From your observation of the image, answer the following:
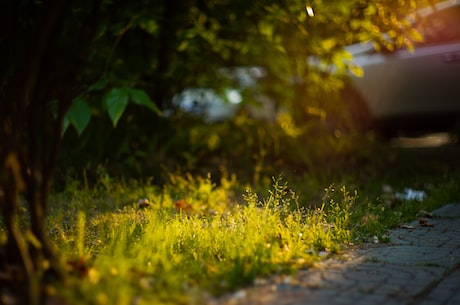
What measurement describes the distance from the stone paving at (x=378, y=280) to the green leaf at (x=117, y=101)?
158 cm

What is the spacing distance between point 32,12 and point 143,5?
1.81 meters

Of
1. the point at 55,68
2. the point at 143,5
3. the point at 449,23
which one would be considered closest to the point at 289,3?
the point at 143,5

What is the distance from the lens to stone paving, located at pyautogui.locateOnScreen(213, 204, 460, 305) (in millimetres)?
2746

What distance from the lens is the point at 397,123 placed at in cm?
973

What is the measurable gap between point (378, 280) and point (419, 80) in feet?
21.4

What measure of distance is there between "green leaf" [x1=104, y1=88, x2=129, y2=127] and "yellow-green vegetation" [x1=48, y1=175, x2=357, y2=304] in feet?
2.27

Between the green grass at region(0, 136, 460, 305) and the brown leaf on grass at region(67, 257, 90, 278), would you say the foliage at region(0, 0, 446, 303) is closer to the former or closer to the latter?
the brown leaf on grass at region(67, 257, 90, 278)

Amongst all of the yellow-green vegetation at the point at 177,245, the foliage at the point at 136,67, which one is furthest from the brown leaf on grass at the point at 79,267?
the foliage at the point at 136,67

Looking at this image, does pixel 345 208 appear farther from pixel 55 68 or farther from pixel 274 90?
pixel 274 90

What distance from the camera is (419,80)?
29.6 ft

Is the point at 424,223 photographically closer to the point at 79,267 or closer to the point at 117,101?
the point at 117,101

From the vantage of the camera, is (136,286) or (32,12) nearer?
(136,286)

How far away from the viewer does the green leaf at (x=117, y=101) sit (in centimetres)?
390

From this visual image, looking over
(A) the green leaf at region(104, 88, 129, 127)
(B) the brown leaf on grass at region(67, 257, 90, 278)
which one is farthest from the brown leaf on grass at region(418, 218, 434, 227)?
(B) the brown leaf on grass at region(67, 257, 90, 278)
